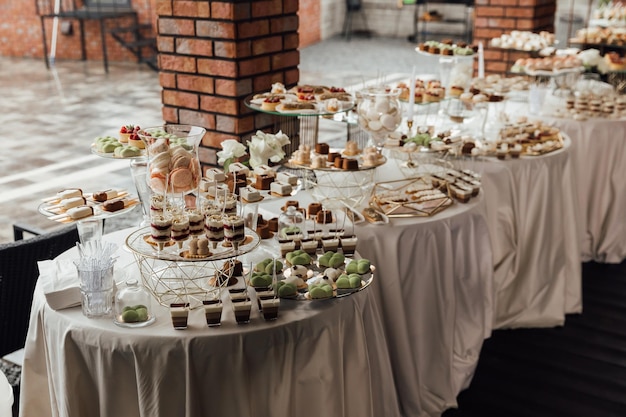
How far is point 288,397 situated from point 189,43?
2375 mm

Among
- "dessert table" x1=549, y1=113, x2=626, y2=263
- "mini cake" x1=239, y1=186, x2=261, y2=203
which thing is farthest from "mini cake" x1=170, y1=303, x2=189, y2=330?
"dessert table" x1=549, y1=113, x2=626, y2=263

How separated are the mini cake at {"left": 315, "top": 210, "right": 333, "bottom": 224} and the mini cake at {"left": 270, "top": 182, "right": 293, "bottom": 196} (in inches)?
6.7

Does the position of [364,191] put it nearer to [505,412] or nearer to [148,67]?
[505,412]

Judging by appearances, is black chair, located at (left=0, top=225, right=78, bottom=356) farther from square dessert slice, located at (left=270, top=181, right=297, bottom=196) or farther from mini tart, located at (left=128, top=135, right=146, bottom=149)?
square dessert slice, located at (left=270, top=181, right=297, bottom=196)

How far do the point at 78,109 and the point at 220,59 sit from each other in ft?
19.1

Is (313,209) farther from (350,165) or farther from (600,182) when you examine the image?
(600,182)

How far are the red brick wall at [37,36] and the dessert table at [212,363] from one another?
37.7ft

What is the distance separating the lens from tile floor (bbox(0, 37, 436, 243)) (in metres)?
6.15

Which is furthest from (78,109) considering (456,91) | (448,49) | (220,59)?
(456,91)

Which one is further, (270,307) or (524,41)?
(524,41)

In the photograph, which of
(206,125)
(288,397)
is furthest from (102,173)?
(288,397)

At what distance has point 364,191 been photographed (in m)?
3.04

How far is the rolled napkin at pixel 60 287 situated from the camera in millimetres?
2154

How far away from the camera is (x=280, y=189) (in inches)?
111
